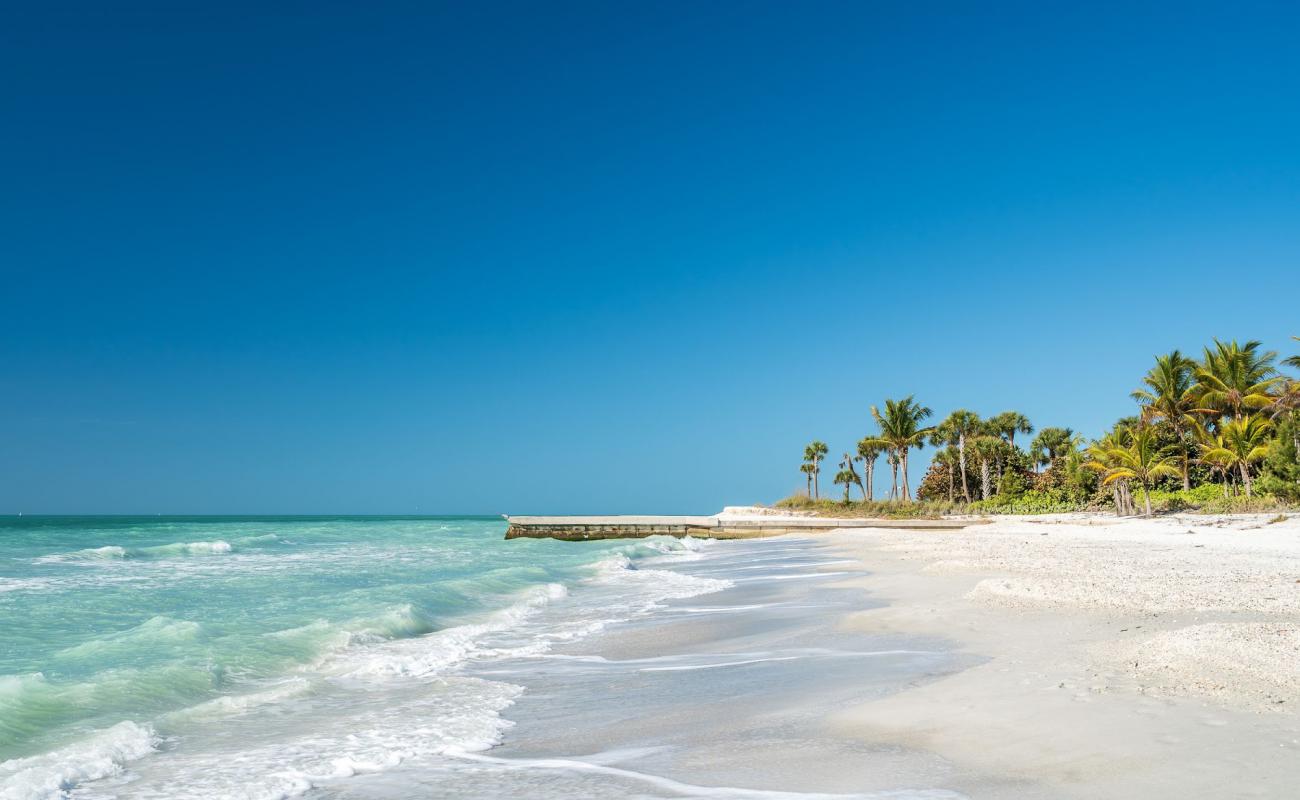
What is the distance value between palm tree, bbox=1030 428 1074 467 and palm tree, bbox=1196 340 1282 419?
88.1 feet

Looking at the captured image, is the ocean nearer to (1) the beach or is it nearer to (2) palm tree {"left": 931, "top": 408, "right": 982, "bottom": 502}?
(1) the beach

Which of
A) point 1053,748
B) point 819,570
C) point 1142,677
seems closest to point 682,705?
point 1053,748

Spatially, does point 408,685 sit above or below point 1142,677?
below

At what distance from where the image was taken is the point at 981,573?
51.5ft

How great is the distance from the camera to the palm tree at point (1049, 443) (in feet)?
227

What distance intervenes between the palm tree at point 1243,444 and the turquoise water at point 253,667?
98.5ft

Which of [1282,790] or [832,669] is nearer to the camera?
[1282,790]

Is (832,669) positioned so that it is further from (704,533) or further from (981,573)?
(704,533)

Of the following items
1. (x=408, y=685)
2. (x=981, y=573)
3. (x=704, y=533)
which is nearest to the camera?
(x=408, y=685)

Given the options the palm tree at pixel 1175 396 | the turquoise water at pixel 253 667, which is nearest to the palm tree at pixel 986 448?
the palm tree at pixel 1175 396

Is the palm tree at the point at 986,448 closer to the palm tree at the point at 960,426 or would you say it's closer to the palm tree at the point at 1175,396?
the palm tree at the point at 960,426

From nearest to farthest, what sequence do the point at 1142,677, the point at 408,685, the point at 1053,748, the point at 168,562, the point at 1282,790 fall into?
the point at 1282,790 < the point at 1053,748 < the point at 1142,677 < the point at 408,685 < the point at 168,562

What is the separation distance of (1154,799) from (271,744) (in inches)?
246

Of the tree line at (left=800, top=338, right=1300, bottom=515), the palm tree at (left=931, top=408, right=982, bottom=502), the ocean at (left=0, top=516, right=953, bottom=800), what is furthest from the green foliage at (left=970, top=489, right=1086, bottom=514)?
the ocean at (left=0, top=516, right=953, bottom=800)
